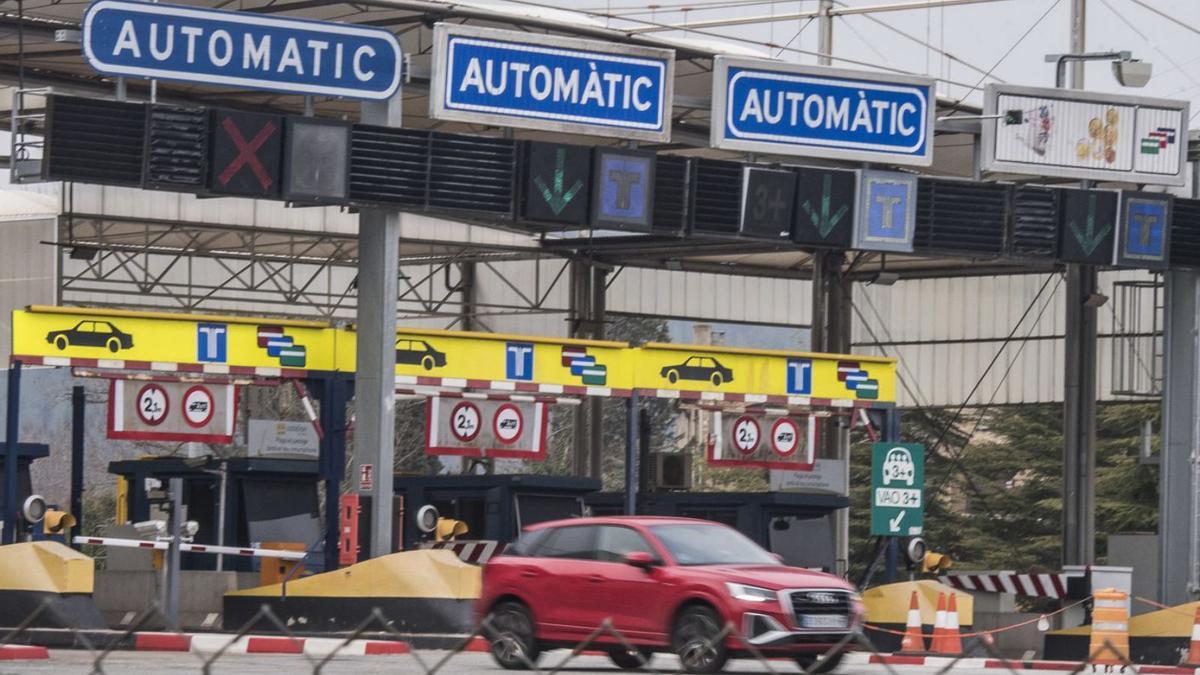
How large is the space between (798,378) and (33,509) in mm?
11179

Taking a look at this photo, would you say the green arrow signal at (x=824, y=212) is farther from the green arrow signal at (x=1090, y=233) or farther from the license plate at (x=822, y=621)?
the license plate at (x=822, y=621)

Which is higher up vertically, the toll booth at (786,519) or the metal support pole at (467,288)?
the metal support pole at (467,288)

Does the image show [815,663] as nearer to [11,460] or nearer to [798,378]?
[11,460]

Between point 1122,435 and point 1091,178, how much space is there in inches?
1525

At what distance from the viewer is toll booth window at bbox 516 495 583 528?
1308 inches

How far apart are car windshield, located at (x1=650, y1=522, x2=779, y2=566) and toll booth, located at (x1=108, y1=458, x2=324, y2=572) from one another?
13.5m

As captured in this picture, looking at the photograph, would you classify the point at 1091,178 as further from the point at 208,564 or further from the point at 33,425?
the point at 33,425

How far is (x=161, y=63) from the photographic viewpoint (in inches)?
1052

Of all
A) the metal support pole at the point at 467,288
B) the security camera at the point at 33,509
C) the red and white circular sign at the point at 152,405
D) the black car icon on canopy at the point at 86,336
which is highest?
the metal support pole at the point at 467,288

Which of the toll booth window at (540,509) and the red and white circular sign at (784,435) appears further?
the red and white circular sign at (784,435)

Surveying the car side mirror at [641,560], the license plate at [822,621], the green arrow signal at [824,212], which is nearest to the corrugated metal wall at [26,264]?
the green arrow signal at [824,212]

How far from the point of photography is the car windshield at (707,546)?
19.1 metres

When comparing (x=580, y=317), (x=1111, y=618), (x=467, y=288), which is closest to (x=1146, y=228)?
(x=1111, y=618)

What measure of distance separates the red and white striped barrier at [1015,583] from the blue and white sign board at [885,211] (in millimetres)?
7156
